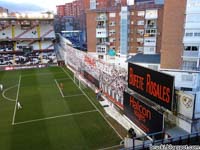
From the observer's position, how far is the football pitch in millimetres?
15633

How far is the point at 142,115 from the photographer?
13.6 meters

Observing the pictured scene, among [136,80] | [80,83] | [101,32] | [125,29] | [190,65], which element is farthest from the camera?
[101,32]

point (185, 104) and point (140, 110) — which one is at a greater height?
point (185, 104)

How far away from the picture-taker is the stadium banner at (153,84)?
1137 centimetres

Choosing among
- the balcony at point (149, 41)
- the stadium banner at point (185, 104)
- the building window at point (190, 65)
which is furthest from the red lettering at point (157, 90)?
the balcony at point (149, 41)

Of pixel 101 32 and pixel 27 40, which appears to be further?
pixel 27 40

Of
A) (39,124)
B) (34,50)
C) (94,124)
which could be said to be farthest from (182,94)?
(34,50)

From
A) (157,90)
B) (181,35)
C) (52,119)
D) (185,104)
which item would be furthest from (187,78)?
(52,119)

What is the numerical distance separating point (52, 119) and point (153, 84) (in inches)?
423

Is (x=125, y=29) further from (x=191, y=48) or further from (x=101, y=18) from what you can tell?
(x=191, y=48)

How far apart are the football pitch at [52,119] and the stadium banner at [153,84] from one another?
4.38 metres

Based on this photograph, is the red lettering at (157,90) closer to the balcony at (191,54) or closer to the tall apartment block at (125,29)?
the balcony at (191,54)

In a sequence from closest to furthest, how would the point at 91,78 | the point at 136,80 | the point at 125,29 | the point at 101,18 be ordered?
1. the point at 136,80
2. the point at 91,78
3. the point at 125,29
4. the point at 101,18

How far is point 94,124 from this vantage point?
A: 18391mm
